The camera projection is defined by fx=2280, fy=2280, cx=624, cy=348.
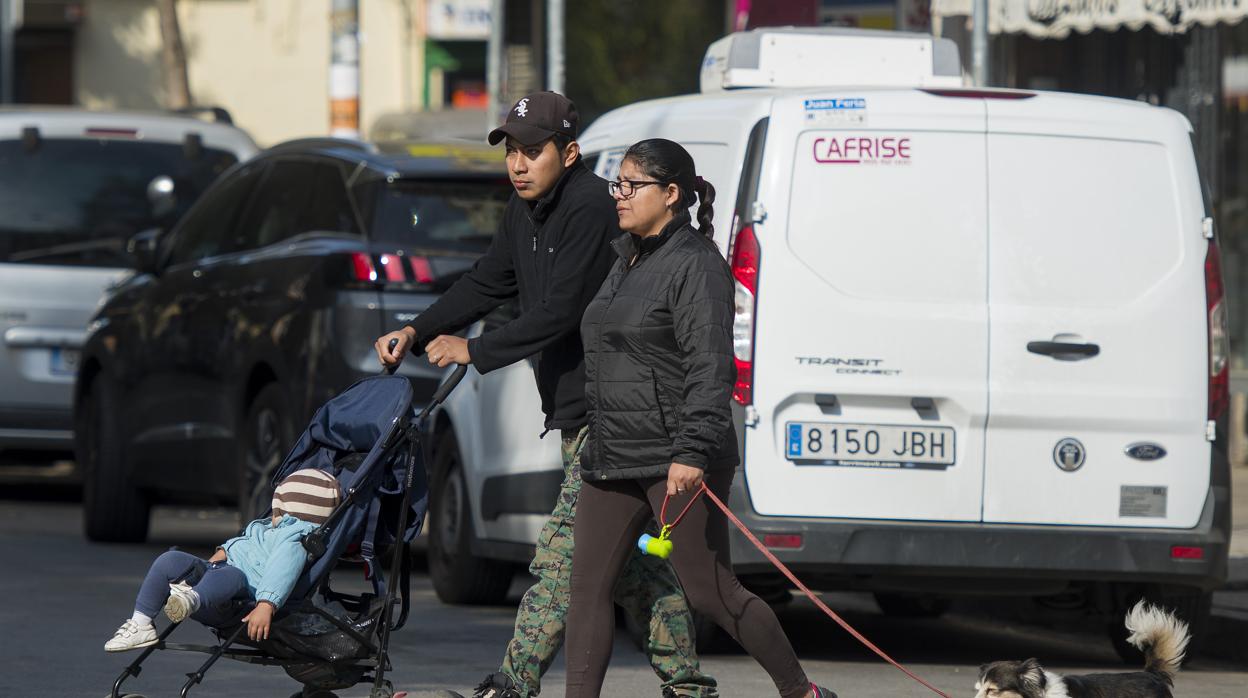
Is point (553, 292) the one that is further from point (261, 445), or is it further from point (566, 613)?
point (261, 445)

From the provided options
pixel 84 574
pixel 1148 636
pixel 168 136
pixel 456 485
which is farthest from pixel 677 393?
pixel 168 136

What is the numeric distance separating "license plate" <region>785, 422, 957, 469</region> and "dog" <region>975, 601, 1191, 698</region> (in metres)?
1.30

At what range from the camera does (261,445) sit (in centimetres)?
998

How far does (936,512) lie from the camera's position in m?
7.41

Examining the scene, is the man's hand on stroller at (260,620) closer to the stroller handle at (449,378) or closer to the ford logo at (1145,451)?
the stroller handle at (449,378)

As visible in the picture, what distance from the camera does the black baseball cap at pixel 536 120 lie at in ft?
20.2

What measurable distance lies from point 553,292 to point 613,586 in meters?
0.80

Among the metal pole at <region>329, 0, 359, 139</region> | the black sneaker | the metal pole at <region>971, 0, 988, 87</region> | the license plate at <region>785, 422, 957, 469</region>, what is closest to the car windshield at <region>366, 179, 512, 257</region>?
the metal pole at <region>971, 0, 988, 87</region>

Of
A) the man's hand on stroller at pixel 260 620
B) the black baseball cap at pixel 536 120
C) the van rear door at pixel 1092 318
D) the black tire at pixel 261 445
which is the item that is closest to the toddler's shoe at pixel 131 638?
the man's hand on stroller at pixel 260 620

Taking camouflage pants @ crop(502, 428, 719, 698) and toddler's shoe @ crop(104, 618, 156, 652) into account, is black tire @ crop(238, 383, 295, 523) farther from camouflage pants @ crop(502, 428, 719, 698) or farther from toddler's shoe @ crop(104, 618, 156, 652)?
toddler's shoe @ crop(104, 618, 156, 652)

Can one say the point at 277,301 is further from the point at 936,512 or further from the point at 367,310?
the point at 936,512

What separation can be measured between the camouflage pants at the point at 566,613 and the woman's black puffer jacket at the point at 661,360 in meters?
0.28

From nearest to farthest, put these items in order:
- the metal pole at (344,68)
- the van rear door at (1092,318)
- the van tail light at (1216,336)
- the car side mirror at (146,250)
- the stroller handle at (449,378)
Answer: the stroller handle at (449,378) < the van rear door at (1092,318) < the van tail light at (1216,336) < the car side mirror at (146,250) < the metal pole at (344,68)

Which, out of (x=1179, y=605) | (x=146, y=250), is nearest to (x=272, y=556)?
(x=1179, y=605)
